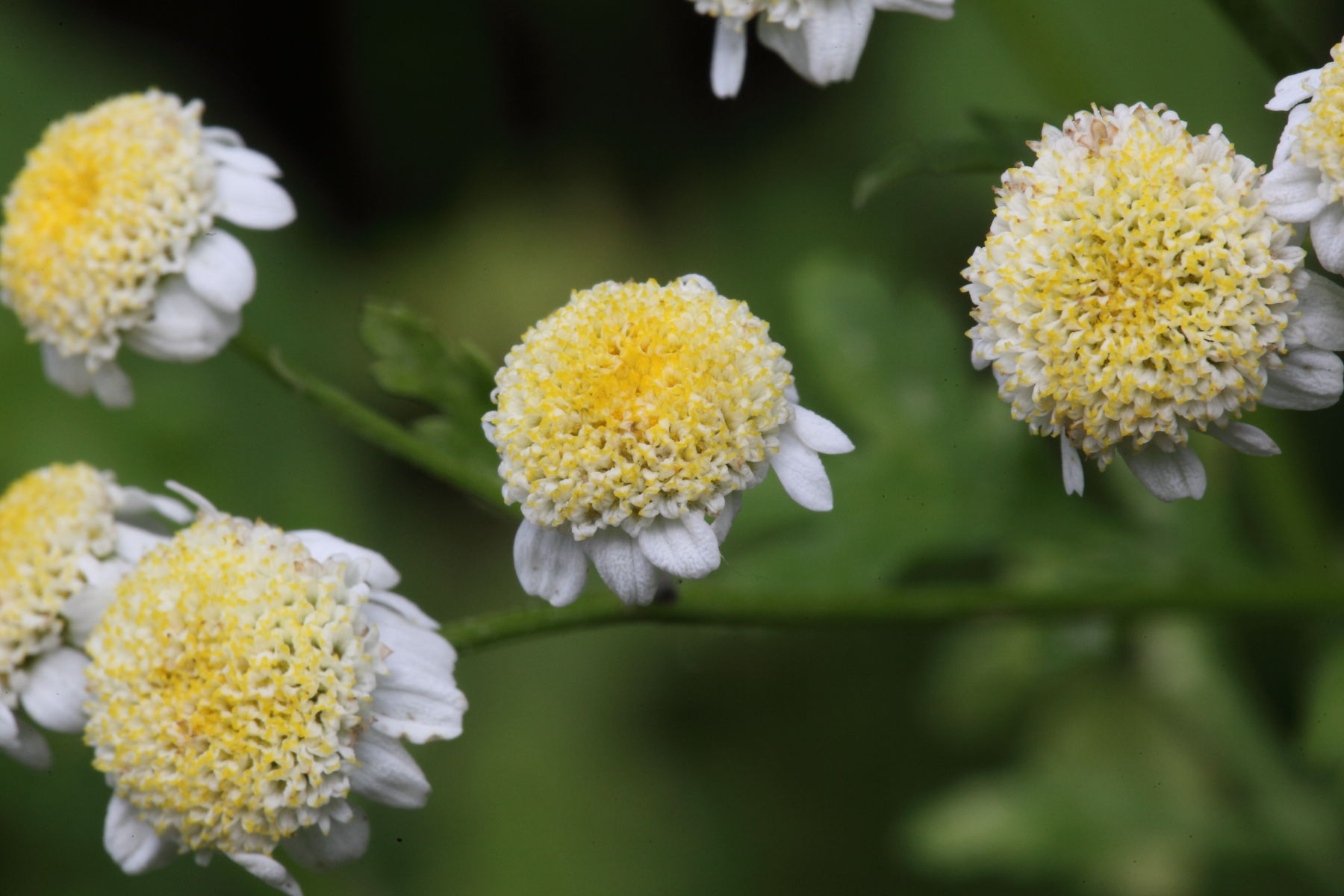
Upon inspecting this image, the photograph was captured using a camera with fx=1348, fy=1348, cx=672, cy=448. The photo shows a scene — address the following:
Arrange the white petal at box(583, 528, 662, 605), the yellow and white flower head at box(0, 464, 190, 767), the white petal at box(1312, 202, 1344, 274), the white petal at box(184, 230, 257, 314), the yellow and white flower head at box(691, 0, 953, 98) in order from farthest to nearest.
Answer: the white petal at box(184, 230, 257, 314)
the yellow and white flower head at box(0, 464, 190, 767)
the yellow and white flower head at box(691, 0, 953, 98)
the white petal at box(583, 528, 662, 605)
the white petal at box(1312, 202, 1344, 274)

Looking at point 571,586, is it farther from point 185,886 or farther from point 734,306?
point 185,886

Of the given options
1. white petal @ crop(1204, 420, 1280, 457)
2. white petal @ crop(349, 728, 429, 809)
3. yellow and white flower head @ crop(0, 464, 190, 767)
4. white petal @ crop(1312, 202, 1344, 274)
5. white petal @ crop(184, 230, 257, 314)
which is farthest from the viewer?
white petal @ crop(184, 230, 257, 314)

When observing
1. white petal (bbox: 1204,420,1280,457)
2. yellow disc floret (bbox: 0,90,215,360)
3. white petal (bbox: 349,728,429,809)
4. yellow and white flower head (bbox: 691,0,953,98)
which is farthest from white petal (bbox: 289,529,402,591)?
white petal (bbox: 1204,420,1280,457)

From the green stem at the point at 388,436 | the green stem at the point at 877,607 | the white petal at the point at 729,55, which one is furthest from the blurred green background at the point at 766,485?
the white petal at the point at 729,55

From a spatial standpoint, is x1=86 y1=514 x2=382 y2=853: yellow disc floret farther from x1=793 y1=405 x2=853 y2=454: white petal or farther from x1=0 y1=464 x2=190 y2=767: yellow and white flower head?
x1=793 y1=405 x2=853 y2=454: white petal

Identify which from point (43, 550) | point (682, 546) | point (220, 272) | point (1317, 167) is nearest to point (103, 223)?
point (220, 272)

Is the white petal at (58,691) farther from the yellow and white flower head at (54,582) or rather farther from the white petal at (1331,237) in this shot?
the white petal at (1331,237)

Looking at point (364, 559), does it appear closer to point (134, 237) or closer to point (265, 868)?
point (265, 868)
